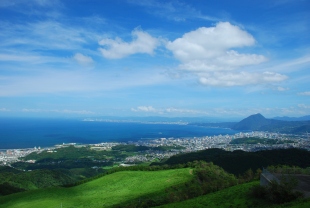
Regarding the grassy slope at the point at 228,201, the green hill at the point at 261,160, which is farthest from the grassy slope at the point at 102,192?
the green hill at the point at 261,160

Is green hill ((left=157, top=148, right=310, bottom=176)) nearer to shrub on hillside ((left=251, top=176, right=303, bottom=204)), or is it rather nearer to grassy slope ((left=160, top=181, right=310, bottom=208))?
grassy slope ((left=160, top=181, right=310, bottom=208))

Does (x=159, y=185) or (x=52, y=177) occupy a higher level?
(x=159, y=185)

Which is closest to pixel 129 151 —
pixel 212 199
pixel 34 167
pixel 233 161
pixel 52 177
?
pixel 34 167

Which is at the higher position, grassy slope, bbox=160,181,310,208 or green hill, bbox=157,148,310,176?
grassy slope, bbox=160,181,310,208

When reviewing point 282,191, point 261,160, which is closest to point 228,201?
point 282,191

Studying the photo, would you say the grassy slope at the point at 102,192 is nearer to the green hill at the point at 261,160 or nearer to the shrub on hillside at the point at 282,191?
the shrub on hillside at the point at 282,191

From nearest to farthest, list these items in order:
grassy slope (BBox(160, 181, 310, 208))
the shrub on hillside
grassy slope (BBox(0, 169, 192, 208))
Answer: the shrub on hillside
grassy slope (BBox(160, 181, 310, 208))
grassy slope (BBox(0, 169, 192, 208))

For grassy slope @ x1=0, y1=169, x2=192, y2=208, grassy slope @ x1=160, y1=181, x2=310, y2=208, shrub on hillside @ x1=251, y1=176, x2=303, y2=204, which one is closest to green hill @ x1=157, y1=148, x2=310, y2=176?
grassy slope @ x1=0, y1=169, x2=192, y2=208

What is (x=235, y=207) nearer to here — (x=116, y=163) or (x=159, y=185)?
(x=159, y=185)
